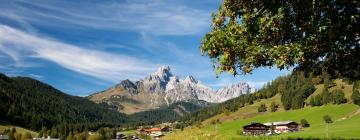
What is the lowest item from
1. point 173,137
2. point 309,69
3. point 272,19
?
point 173,137

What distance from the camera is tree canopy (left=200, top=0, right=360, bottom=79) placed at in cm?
2398

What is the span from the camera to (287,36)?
88.8 ft

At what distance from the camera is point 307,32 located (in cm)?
2527

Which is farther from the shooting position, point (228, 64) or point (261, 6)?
point (228, 64)

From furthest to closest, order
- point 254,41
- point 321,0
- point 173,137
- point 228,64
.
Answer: point 173,137, point 228,64, point 254,41, point 321,0

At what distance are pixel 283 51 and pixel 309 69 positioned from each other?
4.82 m

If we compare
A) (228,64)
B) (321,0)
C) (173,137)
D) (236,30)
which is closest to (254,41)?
(236,30)

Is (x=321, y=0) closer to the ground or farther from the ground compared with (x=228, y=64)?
farther from the ground

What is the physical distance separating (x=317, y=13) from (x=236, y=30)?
5.21 m

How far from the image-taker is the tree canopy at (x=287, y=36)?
2398cm

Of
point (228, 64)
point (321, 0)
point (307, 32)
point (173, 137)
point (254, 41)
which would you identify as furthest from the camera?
point (173, 137)

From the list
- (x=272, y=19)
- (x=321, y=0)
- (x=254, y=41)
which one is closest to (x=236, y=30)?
(x=254, y=41)

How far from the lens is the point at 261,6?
26.2 meters

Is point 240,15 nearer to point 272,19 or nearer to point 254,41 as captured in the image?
point 254,41
